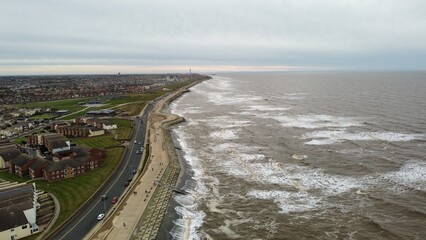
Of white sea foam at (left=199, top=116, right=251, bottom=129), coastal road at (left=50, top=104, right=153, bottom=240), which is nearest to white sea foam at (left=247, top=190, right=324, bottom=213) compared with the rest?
coastal road at (left=50, top=104, right=153, bottom=240)

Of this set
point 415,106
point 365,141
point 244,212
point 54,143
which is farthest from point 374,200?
point 415,106

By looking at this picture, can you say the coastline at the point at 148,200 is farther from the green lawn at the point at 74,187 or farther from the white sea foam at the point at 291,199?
the white sea foam at the point at 291,199

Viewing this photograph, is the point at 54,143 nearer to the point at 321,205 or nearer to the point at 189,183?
the point at 189,183

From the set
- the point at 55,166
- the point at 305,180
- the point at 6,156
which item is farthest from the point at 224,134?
the point at 6,156

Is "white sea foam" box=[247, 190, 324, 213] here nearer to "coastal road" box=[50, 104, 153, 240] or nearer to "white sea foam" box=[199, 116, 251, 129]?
"coastal road" box=[50, 104, 153, 240]

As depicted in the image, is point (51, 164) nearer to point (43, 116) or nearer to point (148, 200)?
point (148, 200)

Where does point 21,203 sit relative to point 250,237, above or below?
above
